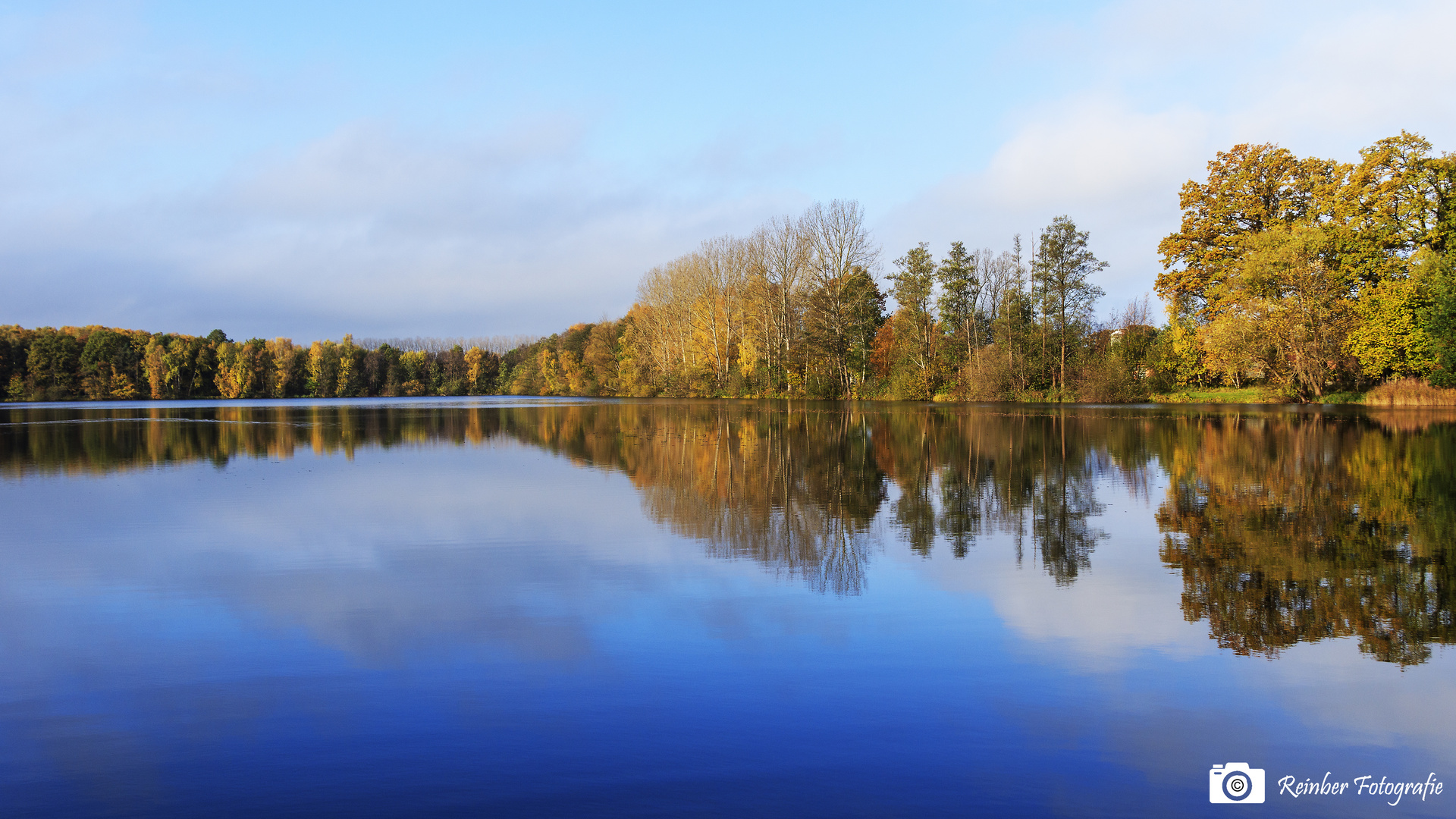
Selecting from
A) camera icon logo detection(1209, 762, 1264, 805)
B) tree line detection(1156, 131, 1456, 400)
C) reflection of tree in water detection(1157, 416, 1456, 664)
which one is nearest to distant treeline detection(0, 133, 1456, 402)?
tree line detection(1156, 131, 1456, 400)

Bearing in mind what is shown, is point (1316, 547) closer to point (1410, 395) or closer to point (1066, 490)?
point (1066, 490)

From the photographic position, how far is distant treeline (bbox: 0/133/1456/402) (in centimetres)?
3534

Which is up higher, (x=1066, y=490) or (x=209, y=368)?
(x=209, y=368)

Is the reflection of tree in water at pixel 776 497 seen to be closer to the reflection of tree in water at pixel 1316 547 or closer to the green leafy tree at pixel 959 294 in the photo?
the reflection of tree in water at pixel 1316 547

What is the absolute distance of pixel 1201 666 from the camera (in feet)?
16.2

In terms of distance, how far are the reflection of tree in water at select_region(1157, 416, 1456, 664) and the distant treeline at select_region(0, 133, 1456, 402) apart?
22720mm

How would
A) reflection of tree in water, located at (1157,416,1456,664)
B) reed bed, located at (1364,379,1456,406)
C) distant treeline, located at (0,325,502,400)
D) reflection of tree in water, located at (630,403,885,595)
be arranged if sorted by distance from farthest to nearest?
distant treeline, located at (0,325,502,400) → reed bed, located at (1364,379,1456,406) → reflection of tree in water, located at (630,403,885,595) → reflection of tree in water, located at (1157,416,1456,664)

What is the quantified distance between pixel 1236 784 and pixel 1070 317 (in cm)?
4762

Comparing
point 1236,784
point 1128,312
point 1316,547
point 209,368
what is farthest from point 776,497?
point 209,368

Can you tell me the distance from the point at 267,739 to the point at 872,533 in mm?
6300

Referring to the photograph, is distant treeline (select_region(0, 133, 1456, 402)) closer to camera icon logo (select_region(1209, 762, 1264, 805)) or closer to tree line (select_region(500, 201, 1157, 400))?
tree line (select_region(500, 201, 1157, 400))

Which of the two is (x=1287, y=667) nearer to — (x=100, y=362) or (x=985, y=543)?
(x=985, y=543)

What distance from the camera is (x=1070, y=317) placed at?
156 feet

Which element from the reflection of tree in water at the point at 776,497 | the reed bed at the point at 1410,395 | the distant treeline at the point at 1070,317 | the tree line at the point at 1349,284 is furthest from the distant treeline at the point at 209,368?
the reed bed at the point at 1410,395
